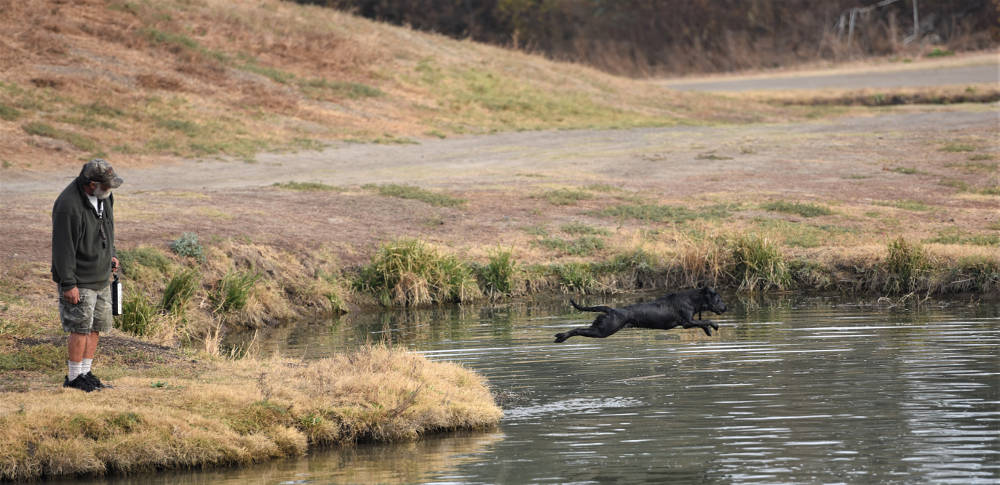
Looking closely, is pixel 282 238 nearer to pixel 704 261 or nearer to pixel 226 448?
pixel 704 261

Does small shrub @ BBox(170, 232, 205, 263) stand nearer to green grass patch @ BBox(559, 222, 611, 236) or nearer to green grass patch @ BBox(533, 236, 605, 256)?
green grass patch @ BBox(533, 236, 605, 256)

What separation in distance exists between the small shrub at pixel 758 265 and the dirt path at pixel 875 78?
33645 mm

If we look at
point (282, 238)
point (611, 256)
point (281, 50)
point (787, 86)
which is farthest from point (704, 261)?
point (787, 86)

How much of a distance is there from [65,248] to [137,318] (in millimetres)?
5266

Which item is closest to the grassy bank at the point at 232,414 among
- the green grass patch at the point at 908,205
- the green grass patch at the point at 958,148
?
the green grass patch at the point at 908,205

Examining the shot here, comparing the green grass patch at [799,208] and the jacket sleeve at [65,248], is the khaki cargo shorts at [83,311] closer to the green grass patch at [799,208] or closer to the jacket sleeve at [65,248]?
the jacket sleeve at [65,248]

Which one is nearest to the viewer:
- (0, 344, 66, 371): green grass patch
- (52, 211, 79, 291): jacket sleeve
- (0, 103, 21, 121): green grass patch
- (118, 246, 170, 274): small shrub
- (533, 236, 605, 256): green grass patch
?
(52, 211, 79, 291): jacket sleeve

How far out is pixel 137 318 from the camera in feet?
53.7

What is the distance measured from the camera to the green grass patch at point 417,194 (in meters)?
28.0

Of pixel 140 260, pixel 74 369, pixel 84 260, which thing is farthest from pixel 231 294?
pixel 84 260

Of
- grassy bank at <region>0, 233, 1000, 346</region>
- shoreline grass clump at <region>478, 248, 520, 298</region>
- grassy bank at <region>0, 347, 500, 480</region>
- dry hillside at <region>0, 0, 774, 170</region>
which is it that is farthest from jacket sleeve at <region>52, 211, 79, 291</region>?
dry hillside at <region>0, 0, 774, 170</region>

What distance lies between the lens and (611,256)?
23766 millimetres

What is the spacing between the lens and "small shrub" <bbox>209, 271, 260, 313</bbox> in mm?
19812

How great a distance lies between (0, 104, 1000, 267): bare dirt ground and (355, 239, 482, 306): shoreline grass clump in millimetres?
1345
